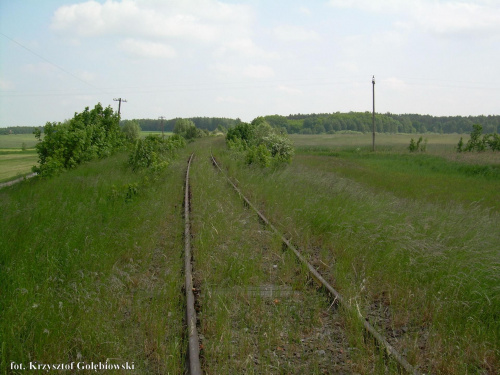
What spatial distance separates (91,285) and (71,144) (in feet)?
53.1

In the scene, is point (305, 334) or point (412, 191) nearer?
point (305, 334)

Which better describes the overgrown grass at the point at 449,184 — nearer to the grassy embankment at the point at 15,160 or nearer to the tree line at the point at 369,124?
the grassy embankment at the point at 15,160

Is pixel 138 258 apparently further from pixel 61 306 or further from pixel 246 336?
pixel 246 336

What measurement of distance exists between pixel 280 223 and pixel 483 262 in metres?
4.02

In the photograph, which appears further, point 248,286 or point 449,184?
point 449,184

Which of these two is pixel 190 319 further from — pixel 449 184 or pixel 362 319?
pixel 449 184

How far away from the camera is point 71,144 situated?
63.2 feet

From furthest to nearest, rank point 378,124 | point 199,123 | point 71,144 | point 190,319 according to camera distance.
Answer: point 199,123
point 378,124
point 71,144
point 190,319

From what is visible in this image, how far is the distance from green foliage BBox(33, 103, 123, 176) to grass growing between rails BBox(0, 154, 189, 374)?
344 inches

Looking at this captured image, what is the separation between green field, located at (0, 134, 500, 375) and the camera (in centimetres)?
368

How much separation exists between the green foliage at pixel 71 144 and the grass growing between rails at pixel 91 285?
8.73 m

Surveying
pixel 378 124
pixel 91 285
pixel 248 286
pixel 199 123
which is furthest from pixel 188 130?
pixel 91 285

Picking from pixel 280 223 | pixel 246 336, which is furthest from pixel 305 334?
pixel 280 223

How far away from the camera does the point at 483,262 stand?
5590 millimetres
